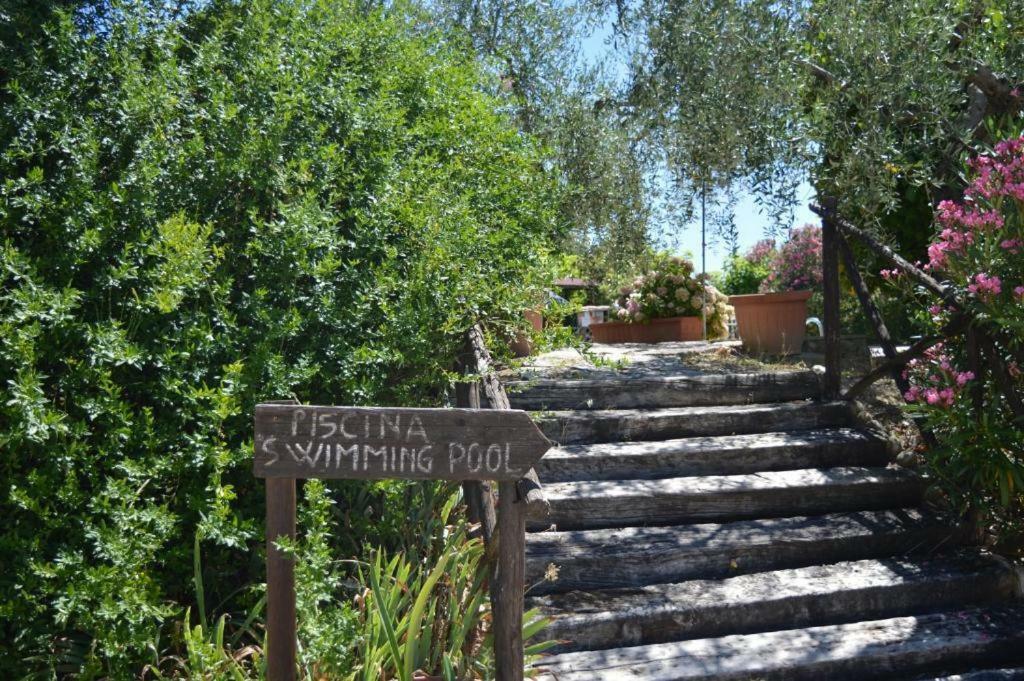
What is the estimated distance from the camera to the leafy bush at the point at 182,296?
328 cm

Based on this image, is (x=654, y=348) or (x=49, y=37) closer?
(x=49, y=37)

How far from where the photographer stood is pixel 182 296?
362 centimetres

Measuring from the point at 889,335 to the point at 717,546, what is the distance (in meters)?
2.07

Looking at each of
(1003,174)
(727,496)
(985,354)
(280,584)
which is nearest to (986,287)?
(1003,174)

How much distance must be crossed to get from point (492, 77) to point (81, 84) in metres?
3.72

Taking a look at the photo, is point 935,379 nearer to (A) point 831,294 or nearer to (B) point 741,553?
(A) point 831,294

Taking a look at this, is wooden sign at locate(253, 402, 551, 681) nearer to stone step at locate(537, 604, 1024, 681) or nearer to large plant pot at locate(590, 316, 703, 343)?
stone step at locate(537, 604, 1024, 681)

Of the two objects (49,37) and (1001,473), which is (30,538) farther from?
(1001,473)

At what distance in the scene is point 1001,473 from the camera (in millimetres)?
4547

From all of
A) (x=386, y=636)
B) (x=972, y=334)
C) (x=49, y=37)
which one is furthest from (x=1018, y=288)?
(x=49, y=37)

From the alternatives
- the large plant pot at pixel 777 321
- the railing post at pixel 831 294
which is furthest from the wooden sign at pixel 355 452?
the large plant pot at pixel 777 321

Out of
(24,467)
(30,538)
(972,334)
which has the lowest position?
(30,538)

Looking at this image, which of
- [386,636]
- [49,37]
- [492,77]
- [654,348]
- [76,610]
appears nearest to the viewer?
[76,610]

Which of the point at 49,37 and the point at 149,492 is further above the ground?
the point at 49,37
